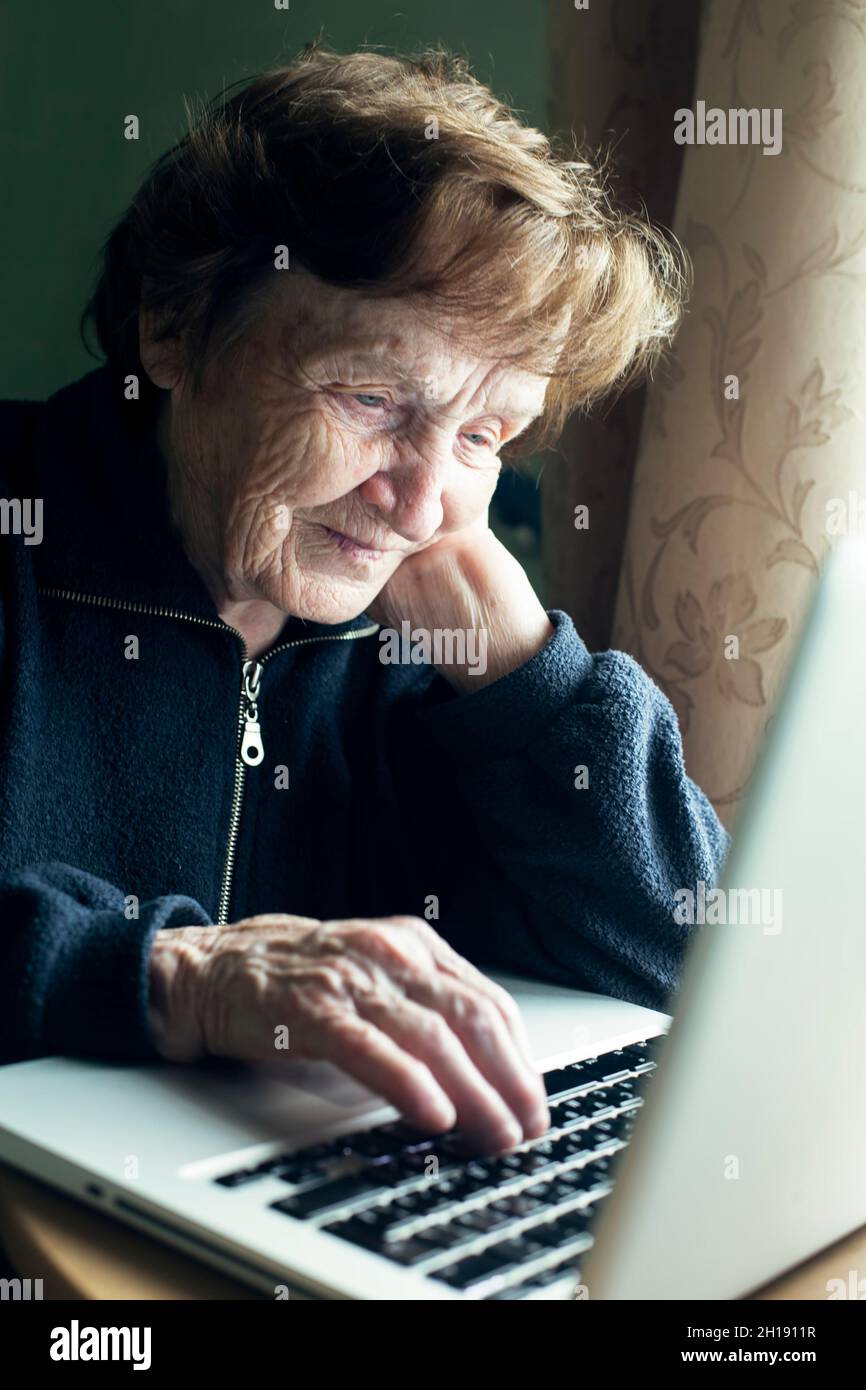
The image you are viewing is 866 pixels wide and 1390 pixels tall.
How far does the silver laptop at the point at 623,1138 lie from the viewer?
45 cm

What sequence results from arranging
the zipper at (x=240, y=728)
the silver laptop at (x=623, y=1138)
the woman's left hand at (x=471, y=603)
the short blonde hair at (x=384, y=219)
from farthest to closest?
the woman's left hand at (x=471, y=603) < the zipper at (x=240, y=728) < the short blonde hair at (x=384, y=219) < the silver laptop at (x=623, y=1138)

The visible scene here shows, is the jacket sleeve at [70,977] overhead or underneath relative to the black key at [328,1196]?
overhead

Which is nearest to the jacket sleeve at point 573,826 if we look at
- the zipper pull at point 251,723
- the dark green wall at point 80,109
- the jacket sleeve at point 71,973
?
the zipper pull at point 251,723

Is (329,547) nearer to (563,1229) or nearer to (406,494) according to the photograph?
(406,494)

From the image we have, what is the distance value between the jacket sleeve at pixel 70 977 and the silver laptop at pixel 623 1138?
0.02 meters

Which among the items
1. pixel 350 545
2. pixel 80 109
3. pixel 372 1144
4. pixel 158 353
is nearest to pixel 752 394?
pixel 350 545

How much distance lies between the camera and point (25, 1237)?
64cm

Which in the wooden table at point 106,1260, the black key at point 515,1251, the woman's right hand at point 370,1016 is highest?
the woman's right hand at point 370,1016

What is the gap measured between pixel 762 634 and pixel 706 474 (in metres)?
0.18

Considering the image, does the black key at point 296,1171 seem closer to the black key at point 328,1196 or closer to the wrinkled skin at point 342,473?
the black key at point 328,1196
